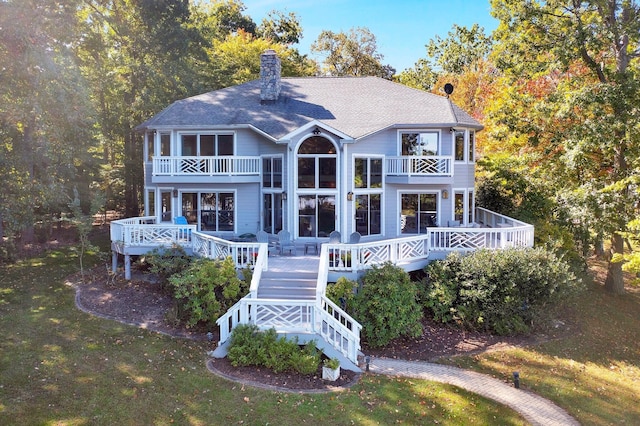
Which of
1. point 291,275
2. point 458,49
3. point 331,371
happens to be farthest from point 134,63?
point 458,49

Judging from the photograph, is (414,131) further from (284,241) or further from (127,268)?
(127,268)

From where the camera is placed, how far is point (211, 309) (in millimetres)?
12719

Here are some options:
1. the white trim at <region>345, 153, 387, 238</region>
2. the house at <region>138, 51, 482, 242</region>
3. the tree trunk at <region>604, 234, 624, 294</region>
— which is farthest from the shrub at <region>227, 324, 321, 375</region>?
the tree trunk at <region>604, 234, 624, 294</region>

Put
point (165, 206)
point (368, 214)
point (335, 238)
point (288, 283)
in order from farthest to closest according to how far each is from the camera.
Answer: point (165, 206)
point (368, 214)
point (335, 238)
point (288, 283)

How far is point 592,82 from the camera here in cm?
2108

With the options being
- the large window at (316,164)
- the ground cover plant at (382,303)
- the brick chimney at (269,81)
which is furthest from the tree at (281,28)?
the ground cover plant at (382,303)

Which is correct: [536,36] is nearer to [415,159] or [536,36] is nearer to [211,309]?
[415,159]

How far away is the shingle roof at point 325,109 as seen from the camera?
18953mm

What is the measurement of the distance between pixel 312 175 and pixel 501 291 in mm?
8377

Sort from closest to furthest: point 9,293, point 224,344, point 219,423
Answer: point 219,423, point 224,344, point 9,293

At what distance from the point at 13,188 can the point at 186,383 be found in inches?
573

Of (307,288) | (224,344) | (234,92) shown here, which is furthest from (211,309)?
(234,92)

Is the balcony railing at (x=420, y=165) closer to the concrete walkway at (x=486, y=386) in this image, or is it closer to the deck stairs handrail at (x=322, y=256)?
the deck stairs handrail at (x=322, y=256)

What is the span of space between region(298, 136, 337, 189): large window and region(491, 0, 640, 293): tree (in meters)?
10.4
